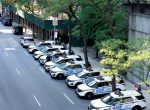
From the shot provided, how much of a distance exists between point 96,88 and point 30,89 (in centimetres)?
642

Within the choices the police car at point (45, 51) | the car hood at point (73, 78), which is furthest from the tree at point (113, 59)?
the police car at point (45, 51)

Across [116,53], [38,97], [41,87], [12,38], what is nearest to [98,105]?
[116,53]

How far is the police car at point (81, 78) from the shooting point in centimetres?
3738

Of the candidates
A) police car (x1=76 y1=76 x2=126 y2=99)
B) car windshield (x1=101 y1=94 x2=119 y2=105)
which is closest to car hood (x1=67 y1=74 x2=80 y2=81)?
police car (x1=76 y1=76 x2=126 y2=99)

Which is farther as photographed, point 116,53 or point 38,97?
point 38,97

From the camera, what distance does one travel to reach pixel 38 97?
35.0m

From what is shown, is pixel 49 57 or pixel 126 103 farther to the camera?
pixel 49 57

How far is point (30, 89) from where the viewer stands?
37594 mm

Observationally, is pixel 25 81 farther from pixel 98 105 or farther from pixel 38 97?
pixel 98 105

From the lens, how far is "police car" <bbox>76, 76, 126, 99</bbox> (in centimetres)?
3436

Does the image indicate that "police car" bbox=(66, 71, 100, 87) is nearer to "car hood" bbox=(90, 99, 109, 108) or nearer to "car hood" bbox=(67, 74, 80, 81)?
"car hood" bbox=(67, 74, 80, 81)

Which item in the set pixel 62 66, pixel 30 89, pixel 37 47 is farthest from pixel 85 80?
pixel 37 47

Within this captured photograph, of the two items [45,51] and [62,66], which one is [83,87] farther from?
[45,51]

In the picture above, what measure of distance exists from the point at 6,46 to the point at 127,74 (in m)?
25.9
